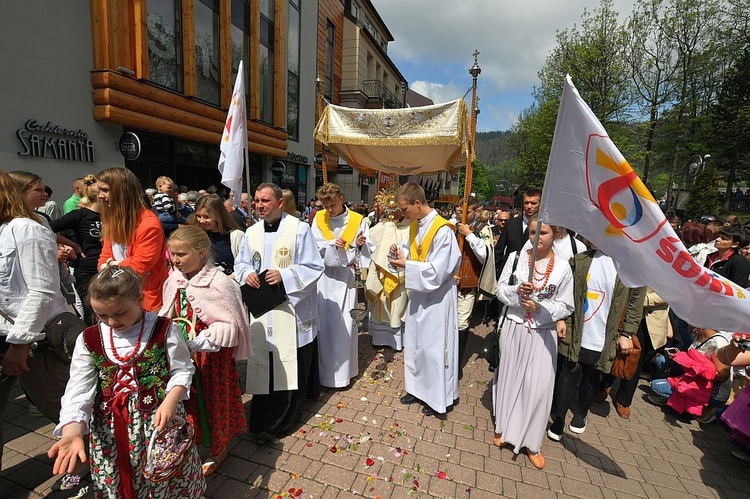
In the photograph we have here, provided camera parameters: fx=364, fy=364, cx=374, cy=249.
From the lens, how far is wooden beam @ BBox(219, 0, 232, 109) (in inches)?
463

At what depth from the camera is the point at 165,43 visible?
9.80m

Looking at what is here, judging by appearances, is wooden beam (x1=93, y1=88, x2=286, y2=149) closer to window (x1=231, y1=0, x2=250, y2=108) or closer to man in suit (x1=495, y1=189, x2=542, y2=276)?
window (x1=231, y1=0, x2=250, y2=108)

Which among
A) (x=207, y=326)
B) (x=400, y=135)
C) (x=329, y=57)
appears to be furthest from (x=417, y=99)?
(x=207, y=326)

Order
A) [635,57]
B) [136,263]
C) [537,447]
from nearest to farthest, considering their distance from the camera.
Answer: [136,263]
[537,447]
[635,57]

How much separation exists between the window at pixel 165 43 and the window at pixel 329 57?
11.0 m

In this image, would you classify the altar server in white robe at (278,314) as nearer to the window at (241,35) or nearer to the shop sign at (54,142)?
the shop sign at (54,142)

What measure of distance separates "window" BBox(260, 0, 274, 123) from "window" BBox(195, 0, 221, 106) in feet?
8.76

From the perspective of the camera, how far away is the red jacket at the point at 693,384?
375cm

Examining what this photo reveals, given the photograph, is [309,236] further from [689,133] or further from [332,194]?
[689,133]

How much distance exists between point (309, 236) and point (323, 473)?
1.89m

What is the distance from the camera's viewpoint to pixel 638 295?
10.6ft

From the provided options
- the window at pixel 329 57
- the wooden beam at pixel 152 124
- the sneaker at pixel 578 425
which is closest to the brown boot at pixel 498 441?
the sneaker at pixel 578 425

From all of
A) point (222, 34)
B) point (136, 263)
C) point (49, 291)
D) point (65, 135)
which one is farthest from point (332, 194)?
point (222, 34)

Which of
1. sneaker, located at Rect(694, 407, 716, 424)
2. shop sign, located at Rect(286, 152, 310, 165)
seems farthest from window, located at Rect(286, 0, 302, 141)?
sneaker, located at Rect(694, 407, 716, 424)
